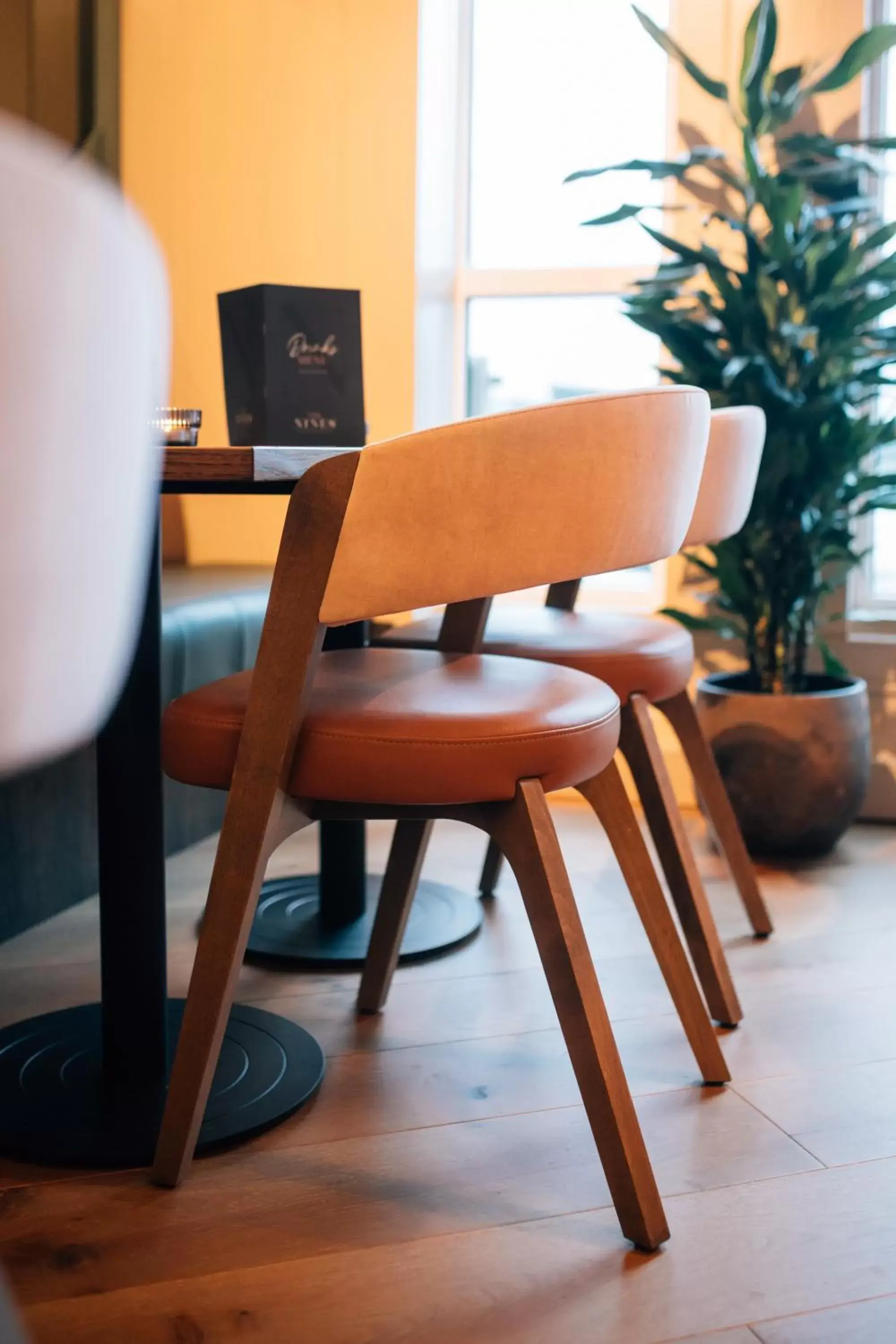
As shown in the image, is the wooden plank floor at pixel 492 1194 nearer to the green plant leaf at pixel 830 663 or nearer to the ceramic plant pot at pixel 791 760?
the ceramic plant pot at pixel 791 760

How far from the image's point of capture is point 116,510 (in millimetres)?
657

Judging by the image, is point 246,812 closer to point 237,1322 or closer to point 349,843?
point 237,1322

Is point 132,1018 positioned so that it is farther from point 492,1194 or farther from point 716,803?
point 716,803

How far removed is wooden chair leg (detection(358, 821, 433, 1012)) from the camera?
1.85 meters

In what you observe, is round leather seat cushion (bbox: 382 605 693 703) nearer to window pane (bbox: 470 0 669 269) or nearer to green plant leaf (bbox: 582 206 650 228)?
green plant leaf (bbox: 582 206 650 228)

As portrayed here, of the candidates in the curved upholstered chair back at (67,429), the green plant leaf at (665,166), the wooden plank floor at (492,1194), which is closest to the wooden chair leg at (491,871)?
the wooden plank floor at (492,1194)

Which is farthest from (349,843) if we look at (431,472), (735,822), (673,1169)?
(431,472)

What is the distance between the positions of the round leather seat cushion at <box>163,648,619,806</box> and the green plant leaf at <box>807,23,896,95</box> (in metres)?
1.87

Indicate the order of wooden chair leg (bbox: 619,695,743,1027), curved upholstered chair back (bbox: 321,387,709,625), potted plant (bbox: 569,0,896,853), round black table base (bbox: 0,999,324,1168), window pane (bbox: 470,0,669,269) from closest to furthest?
curved upholstered chair back (bbox: 321,387,709,625), round black table base (bbox: 0,999,324,1168), wooden chair leg (bbox: 619,695,743,1027), potted plant (bbox: 569,0,896,853), window pane (bbox: 470,0,669,269)

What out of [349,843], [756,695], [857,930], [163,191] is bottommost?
[857,930]

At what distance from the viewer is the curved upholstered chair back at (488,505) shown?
3.66ft

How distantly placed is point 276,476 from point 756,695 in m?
1.66

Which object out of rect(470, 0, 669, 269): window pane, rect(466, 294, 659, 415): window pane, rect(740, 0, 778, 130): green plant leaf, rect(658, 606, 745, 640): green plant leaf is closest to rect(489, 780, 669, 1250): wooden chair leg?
rect(658, 606, 745, 640): green plant leaf

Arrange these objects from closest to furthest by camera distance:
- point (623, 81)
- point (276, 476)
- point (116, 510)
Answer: point (116, 510), point (276, 476), point (623, 81)
